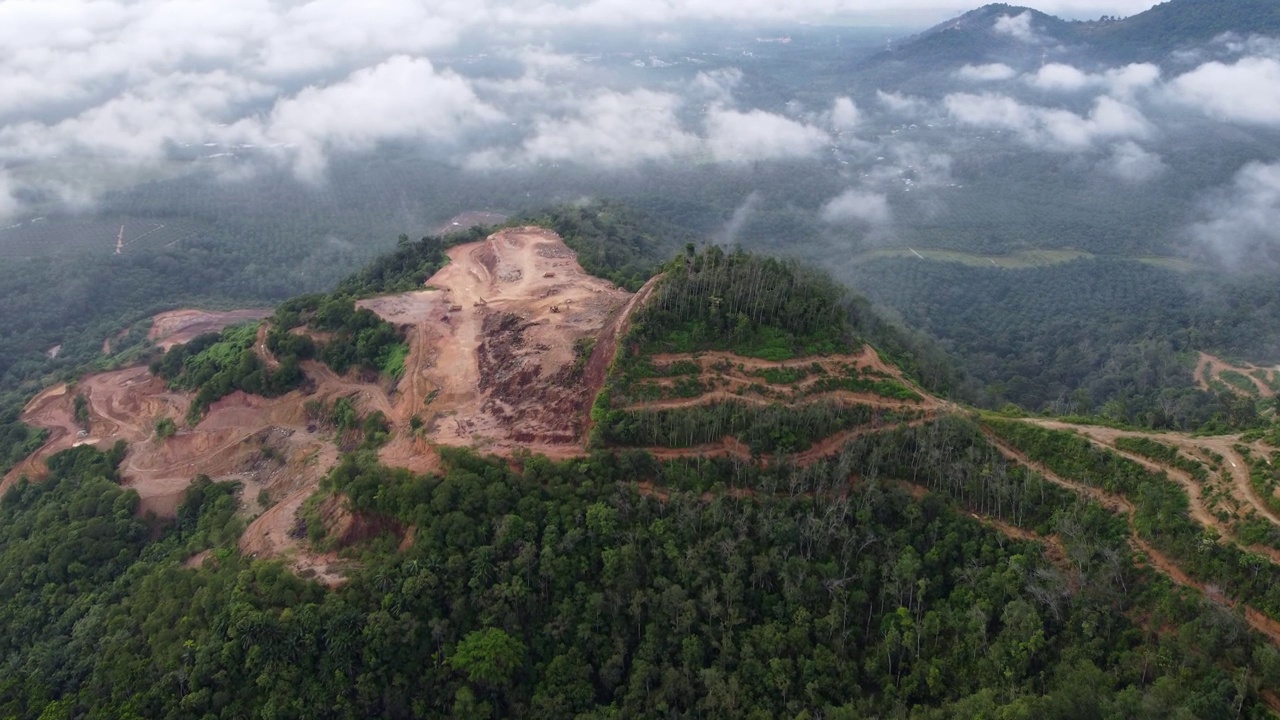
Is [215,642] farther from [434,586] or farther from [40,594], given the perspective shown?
[40,594]

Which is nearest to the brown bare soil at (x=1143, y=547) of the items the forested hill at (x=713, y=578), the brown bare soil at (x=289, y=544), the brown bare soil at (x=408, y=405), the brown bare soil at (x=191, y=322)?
the forested hill at (x=713, y=578)

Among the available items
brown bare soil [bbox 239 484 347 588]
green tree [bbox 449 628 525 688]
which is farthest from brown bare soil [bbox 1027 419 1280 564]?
brown bare soil [bbox 239 484 347 588]

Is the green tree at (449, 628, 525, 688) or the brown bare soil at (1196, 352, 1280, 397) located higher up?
the green tree at (449, 628, 525, 688)

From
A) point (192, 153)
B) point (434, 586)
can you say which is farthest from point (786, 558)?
point (192, 153)

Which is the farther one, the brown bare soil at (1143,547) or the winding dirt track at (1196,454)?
the winding dirt track at (1196,454)

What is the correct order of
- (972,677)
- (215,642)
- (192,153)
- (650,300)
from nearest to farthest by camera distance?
(972,677)
(215,642)
(650,300)
(192,153)

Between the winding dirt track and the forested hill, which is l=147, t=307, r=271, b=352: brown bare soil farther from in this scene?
the winding dirt track

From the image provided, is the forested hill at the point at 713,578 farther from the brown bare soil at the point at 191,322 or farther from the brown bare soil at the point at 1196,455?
the brown bare soil at the point at 191,322
